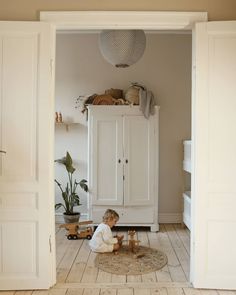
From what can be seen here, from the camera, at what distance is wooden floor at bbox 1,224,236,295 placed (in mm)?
3244

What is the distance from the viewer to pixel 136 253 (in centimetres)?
436

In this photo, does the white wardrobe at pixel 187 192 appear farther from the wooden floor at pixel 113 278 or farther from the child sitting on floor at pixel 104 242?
the child sitting on floor at pixel 104 242

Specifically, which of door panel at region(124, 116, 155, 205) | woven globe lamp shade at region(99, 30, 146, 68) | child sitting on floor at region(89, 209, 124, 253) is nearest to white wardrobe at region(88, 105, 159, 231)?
door panel at region(124, 116, 155, 205)

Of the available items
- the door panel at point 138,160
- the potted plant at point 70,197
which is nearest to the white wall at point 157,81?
the potted plant at point 70,197

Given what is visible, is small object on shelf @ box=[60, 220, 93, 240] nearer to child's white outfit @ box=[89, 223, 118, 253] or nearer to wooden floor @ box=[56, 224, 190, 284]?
wooden floor @ box=[56, 224, 190, 284]

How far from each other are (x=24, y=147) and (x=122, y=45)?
1.37 m

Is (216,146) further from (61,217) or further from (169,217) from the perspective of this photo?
(61,217)

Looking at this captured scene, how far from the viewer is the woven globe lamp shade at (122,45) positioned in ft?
12.3

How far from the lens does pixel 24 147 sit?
3.22 metres

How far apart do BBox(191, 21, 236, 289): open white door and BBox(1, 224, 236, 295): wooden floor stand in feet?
1.21

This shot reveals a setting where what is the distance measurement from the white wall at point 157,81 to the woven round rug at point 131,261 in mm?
1680

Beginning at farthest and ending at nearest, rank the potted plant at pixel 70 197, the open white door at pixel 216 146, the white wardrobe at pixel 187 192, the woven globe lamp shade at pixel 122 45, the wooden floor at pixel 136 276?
the potted plant at pixel 70 197 < the white wardrobe at pixel 187 192 < the woven globe lamp shade at pixel 122 45 < the wooden floor at pixel 136 276 < the open white door at pixel 216 146

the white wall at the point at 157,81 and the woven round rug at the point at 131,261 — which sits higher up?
the white wall at the point at 157,81

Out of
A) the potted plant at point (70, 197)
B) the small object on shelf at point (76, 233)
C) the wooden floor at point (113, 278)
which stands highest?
the potted plant at point (70, 197)
